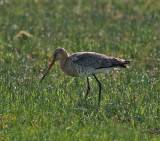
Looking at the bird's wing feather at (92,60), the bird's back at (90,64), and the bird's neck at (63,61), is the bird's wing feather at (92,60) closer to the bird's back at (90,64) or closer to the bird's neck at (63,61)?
the bird's back at (90,64)

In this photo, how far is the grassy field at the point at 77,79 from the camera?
21.6ft

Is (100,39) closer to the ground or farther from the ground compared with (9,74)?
farther from the ground

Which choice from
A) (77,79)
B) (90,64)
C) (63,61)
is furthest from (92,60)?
(77,79)

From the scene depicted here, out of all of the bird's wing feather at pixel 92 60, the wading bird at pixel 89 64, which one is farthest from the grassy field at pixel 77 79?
the bird's wing feather at pixel 92 60

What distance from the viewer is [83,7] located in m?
17.5

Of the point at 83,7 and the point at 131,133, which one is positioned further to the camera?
the point at 83,7

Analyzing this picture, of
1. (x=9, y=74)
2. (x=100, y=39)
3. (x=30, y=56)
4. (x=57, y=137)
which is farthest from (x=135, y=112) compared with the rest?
(x=100, y=39)

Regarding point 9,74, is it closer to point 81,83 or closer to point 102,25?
point 81,83

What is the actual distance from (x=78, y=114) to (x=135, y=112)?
3.51 feet

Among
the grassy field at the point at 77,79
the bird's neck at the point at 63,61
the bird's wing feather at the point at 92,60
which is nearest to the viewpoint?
the grassy field at the point at 77,79

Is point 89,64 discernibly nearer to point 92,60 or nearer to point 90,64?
point 90,64

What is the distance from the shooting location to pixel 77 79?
9.70 meters

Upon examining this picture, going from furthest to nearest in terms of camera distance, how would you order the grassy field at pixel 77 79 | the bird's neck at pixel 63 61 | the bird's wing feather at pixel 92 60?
1. the bird's neck at pixel 63 61
2. the bird's wing feather at pixel 92 60
3. the grassy field at pixel 77 79

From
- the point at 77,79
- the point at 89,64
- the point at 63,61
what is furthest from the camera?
the point at 77,79
